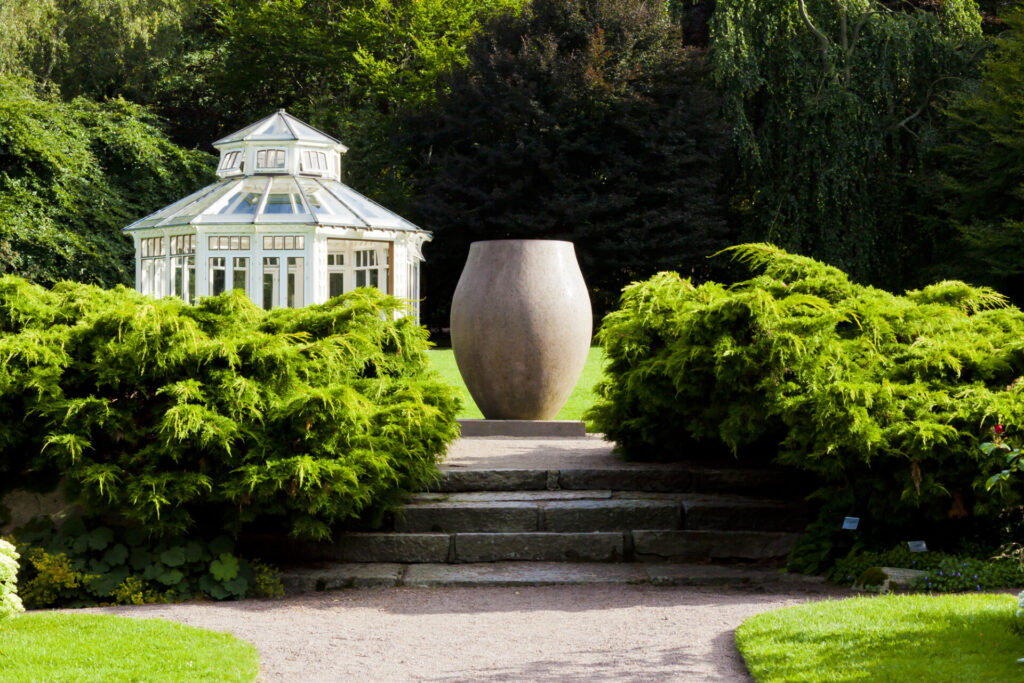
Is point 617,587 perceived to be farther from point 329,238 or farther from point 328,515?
point 329,238

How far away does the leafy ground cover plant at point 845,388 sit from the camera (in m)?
5.45

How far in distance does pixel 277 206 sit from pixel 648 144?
8.12m

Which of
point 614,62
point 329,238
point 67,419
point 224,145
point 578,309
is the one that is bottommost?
point 67,419

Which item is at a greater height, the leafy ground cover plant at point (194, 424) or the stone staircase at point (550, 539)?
the leafy ground cover plant at point (194, 424)

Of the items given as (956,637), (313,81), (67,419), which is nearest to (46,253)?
(313,81)

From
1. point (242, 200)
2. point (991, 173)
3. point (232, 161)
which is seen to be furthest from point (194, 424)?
point (991, 173)

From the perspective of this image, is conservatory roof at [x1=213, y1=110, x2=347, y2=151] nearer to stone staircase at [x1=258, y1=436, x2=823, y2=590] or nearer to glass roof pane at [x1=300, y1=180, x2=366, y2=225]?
glass roof pane at [x1=300, y1=180, x2=366, y2=225]

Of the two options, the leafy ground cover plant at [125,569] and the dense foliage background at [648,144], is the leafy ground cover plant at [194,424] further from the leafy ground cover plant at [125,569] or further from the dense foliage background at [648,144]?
the dense foliage background at [648,144]

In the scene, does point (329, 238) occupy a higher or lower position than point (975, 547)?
higher

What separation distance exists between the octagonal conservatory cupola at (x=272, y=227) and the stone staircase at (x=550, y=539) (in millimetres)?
11485

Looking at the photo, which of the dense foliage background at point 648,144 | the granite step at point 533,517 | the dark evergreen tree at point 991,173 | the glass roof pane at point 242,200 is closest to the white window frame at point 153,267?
the glass roof pane at point 242,200

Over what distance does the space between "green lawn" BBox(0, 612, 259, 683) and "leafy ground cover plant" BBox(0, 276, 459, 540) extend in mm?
850

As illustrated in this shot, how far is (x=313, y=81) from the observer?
31.3 metres

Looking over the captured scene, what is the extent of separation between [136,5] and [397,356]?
2381 cm
